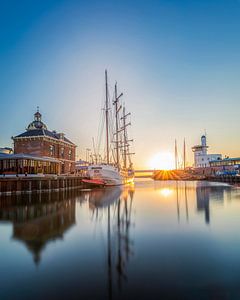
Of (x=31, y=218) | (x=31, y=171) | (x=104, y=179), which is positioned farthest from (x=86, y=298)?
(x=104, y=179)

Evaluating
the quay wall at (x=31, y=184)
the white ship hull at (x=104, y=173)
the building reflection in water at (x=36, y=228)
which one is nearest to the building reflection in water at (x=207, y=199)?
the building reflection in water at (x=36, y=228)

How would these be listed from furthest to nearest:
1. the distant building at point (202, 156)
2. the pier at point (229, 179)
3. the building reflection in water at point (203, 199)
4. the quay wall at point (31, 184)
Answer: the distant building at point (202, 156)
the pier at point (229, 179)
the quay wall at point (31, 184)
the building reflection in water at point (203, 199)

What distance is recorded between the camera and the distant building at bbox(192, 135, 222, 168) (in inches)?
4476

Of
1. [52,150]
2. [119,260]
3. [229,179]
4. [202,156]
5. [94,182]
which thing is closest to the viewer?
[119,260]

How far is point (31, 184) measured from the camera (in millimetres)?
32656

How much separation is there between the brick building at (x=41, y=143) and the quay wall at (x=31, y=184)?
12.3 meters

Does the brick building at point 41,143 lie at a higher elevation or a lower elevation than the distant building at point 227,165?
higher

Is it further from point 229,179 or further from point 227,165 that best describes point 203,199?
point 227,165

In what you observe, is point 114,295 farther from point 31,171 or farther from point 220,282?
point 31,171

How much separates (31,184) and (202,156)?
9908cm

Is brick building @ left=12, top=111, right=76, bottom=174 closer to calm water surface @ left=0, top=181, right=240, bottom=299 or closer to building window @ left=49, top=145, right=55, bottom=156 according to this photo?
building window @ left=49, top=145, right=55, bottom=156

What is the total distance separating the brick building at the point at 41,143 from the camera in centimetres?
4909

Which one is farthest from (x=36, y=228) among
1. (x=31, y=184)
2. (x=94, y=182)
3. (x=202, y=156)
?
(x=202, y=156)

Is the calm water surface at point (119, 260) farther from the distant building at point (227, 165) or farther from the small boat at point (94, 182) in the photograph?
Result: the distant building at point (227, 165)
